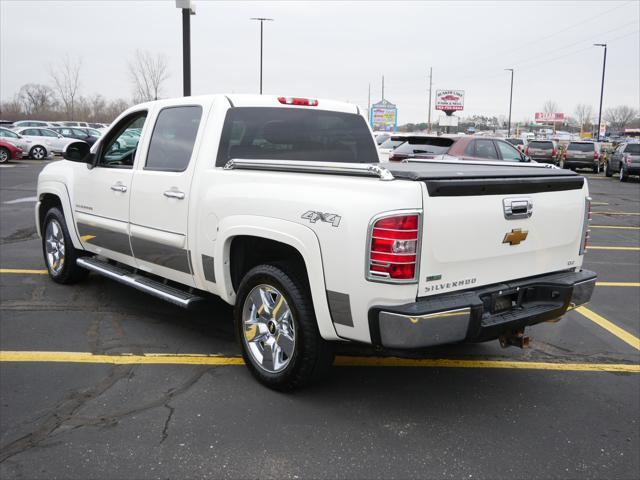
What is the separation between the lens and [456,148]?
14.2 meters

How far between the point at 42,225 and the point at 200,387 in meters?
3.78

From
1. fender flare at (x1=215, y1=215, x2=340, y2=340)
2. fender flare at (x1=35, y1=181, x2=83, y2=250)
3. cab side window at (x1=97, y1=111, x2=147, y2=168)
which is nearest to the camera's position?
fender flare at (x1=215, y1=215, x2=340, y2=340)

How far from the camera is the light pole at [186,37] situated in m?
10.9

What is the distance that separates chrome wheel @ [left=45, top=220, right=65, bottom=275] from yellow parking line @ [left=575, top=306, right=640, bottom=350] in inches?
214

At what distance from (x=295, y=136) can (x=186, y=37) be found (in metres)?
7.35

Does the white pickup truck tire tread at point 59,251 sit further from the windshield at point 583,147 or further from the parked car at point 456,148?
the windshield at point 583,147

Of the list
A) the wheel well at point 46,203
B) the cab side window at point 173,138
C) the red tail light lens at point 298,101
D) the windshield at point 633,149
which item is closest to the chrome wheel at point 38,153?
the wheel well at point 46,203

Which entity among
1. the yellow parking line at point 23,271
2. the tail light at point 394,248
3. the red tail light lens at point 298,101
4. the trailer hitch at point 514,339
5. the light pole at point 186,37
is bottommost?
the yellow parking line at point 23,271

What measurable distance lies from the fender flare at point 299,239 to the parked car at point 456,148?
10.4 meters

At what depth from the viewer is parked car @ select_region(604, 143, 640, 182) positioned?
80.3 ft

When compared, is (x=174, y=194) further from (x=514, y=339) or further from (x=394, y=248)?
(x=514, y=339)

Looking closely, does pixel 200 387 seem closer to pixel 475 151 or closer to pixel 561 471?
pixel 561 471

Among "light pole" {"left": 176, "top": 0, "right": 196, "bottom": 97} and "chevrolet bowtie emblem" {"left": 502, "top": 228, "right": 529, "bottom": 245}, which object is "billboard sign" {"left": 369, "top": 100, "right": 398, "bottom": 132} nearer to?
"light pole" {"left": 176, "top": 0, "right": 196, "bottom": 97}

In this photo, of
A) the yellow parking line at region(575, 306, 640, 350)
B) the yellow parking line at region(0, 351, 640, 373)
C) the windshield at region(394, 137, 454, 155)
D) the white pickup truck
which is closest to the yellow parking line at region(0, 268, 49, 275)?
the white pickup truck
